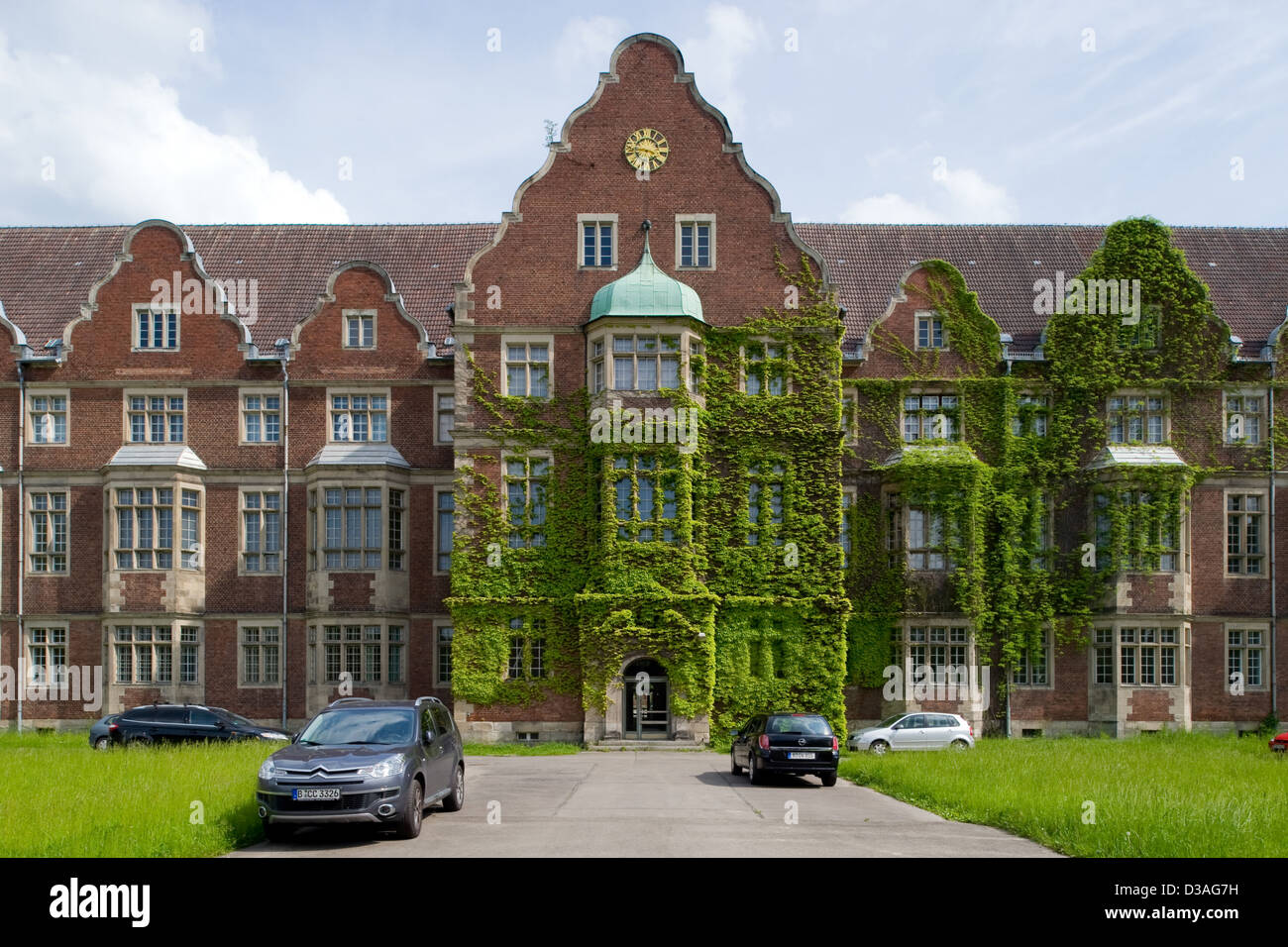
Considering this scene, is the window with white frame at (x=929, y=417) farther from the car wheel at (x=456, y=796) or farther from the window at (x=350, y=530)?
the car wheel at (x=456, y=796)

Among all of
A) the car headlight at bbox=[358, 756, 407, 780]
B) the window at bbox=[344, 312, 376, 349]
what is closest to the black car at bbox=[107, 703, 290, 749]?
the window at bbox=[344, 312, 376, 349]

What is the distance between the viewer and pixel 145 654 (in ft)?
123

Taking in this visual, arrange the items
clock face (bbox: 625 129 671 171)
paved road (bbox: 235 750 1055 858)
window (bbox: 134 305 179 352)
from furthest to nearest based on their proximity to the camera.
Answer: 1. window (bbox: 134 305 179 352)
2. clock face (bbox: 625 129 671 171)
3. paved road (bbox: 235 750 1055 858)

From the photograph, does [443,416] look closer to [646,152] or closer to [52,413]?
[646,152]

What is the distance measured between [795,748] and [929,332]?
18.3m

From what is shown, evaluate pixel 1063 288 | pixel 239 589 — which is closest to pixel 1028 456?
pixel 1063 288

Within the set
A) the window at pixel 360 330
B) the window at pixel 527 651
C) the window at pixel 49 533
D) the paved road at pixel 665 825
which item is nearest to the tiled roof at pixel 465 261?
the window at pixel 360 330

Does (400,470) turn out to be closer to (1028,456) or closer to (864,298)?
(864,298)

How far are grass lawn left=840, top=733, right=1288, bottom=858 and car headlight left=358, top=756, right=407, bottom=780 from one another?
8.06m

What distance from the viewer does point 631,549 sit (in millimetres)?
34375

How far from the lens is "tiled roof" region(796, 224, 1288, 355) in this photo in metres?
40.6

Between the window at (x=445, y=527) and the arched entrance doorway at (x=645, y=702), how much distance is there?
23.7 ft

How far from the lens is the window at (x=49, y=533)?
125 feet

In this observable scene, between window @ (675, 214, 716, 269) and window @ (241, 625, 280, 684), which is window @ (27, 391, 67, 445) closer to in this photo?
window @ (241, 625, 280, 684)
